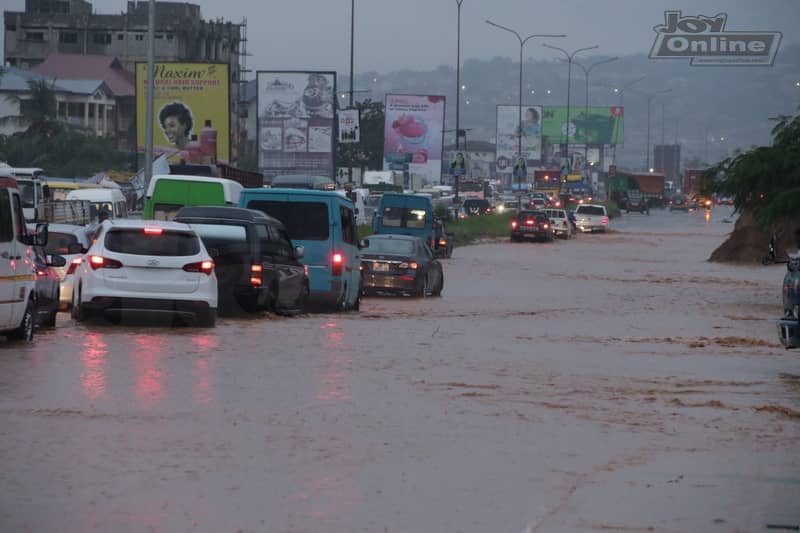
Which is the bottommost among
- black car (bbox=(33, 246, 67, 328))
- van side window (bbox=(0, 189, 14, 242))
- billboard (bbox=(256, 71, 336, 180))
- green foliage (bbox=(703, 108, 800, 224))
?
black car (bbox=(33, 246, 67, 328))

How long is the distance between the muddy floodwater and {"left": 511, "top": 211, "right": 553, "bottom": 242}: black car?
153ft

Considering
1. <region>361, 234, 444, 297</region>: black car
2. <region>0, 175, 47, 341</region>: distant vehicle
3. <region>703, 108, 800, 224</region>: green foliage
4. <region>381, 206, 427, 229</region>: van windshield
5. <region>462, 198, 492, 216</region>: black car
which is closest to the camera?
<region>0, 175, 47, 341</region>: distant vehicle

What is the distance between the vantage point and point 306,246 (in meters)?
25.6

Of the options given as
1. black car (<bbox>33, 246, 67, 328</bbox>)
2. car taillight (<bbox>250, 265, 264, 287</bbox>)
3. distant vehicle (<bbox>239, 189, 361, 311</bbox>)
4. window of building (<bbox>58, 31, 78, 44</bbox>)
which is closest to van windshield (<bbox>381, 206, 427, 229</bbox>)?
distant vehicle (<bbox>239, 189, 361, 311</bbox>)

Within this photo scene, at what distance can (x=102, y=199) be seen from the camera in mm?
40594

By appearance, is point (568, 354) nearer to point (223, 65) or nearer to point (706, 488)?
point (706, 488)

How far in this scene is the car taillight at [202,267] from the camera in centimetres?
2023

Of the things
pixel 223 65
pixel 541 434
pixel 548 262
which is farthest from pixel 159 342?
pixel 223 65

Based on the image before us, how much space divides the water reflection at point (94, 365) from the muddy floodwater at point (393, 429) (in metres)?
0.06

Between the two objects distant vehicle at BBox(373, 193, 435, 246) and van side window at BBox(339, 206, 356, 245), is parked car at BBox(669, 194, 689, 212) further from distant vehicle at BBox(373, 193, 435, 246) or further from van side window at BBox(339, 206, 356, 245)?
van side window at BBox(339, 206, 356, 245)

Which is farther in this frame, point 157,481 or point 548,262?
point 548,262

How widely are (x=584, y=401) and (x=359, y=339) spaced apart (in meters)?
6.91

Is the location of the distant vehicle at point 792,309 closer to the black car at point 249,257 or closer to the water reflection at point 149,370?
the water reflection at point 149,370

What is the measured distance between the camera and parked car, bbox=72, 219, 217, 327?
20031mm
